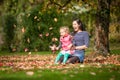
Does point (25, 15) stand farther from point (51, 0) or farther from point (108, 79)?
point (108, 79)

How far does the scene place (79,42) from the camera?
16.3 meters

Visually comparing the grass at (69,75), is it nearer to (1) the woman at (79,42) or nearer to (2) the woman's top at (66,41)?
(1) the woman at (79,42)

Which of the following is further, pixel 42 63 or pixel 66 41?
pixel 42 63

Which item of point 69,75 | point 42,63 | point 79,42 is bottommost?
point 42,63

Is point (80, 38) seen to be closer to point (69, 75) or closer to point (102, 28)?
point (69, 75)

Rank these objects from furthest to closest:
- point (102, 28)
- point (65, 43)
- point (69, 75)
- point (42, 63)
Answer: point (102, 28) → point (42, 63) → point (65, 43) → point (69, 75)

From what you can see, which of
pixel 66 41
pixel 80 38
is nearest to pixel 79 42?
pixel 80 38

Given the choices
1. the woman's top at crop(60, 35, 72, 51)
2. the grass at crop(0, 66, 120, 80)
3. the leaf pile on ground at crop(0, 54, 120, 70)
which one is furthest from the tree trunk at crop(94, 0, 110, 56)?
the grass at crop(0, 66, 120, 80)

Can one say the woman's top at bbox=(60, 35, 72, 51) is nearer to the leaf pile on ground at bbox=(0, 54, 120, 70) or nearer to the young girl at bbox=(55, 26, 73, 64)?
the young girl at bbox=(55, 26, 73, 64)

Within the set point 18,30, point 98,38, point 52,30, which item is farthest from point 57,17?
point 98,38

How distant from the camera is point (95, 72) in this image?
12.0 m

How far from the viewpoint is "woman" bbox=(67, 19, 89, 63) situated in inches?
624

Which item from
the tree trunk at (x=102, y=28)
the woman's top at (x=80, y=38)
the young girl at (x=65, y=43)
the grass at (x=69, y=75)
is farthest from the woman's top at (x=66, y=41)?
the tree trunk at (x=102, y=28)

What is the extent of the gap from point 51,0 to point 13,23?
681 centimetres
